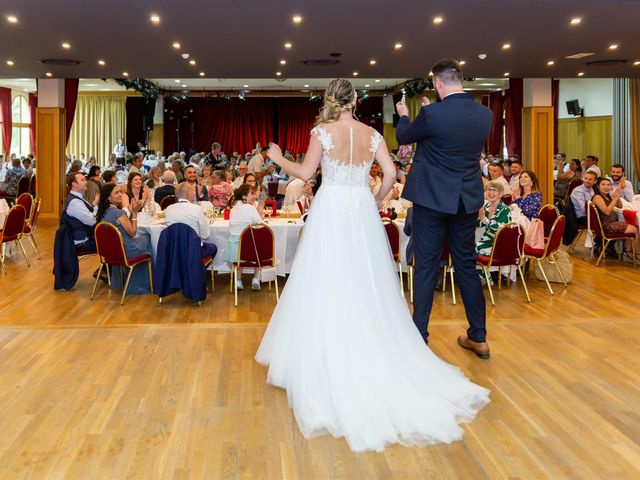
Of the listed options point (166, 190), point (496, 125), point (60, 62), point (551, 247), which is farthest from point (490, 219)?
point (496, 125)

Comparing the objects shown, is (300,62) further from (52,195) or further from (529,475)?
(529,475)

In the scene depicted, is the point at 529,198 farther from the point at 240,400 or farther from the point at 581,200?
the point at 240,400

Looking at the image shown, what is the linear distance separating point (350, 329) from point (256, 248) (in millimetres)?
2835

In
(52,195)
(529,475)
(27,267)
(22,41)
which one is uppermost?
(22,41)

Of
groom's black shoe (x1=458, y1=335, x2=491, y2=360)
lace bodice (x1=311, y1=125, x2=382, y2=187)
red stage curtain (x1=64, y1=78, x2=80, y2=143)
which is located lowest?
groom's black shoe (x1=458, y1=335, x2=491, y2=360)

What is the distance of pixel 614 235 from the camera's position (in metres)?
8.36

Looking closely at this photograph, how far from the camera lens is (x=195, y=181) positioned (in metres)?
8.80

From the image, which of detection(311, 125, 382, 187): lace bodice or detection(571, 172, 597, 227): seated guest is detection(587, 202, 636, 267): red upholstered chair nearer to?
detection(571, 172, 597, 227): seated guest

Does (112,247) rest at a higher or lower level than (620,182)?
lower

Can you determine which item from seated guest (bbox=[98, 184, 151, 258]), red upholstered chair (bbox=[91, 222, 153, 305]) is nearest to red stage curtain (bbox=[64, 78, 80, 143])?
seated guest (bbox=[98, 184, 151, 258])

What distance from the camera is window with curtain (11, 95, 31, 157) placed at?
22.0m

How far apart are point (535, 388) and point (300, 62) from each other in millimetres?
8920

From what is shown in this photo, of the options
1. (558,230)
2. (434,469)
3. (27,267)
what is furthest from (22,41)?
(434,469)

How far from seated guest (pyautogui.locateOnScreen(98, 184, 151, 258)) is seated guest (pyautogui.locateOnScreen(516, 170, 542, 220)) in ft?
12.6
